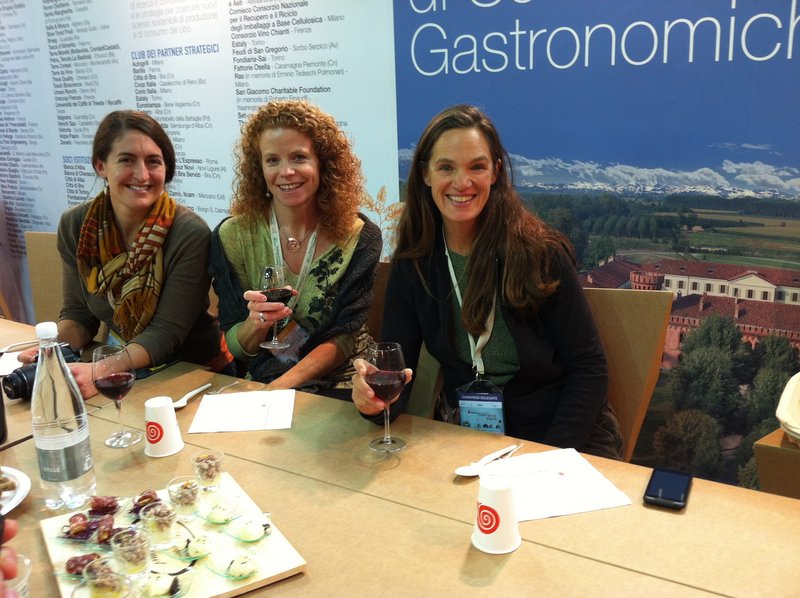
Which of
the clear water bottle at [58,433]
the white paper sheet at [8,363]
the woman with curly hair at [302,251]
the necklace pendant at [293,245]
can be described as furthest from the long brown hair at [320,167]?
the clear water bottle at [58,433]

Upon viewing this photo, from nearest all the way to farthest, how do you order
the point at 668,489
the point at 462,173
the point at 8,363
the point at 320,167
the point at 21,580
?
the point at 21,580, the point at 668,489, the point at 462,173, the point at 8,363, the point at 320,167

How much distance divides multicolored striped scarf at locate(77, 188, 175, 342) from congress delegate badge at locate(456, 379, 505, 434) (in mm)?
1174

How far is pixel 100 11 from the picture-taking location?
4.10 metres

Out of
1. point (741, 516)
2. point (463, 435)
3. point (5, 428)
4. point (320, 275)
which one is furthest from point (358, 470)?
point (320, 275)

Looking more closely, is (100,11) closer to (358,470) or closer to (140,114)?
(140,114)

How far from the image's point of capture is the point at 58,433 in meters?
1.28

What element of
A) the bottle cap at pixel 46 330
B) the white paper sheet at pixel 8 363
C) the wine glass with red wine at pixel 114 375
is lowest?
the white paper sheet at pixel 8 363

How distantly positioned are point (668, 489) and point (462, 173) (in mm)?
1011

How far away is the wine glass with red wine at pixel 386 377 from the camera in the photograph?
1.36 meters

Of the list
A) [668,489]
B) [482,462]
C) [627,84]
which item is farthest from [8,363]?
[627,84]

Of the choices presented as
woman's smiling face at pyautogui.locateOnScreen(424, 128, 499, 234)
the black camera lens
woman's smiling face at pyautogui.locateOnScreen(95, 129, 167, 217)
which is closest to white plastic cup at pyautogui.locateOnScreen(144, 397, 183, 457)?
the black camera lens

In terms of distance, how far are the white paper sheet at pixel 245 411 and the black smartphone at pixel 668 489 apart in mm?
796

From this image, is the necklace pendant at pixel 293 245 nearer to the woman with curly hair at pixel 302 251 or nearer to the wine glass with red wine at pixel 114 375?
the woman with curly hair at pixel 302 251

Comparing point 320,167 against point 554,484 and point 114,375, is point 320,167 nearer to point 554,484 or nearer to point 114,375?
point 114,375
